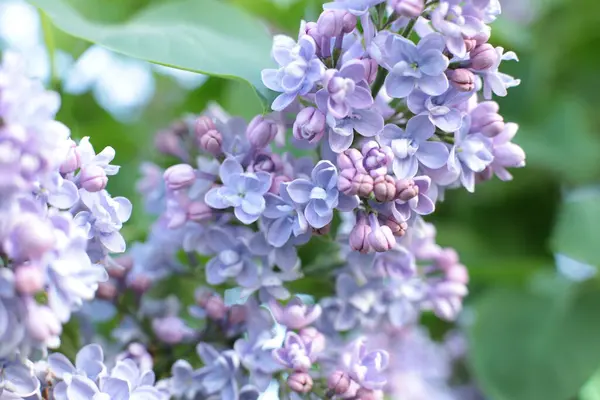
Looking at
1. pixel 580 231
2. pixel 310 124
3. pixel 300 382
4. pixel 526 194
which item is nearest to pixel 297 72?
pixel 310 124

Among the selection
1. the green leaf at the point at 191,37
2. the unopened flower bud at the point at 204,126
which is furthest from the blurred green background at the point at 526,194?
the unopened flower bud at the point at 204,126

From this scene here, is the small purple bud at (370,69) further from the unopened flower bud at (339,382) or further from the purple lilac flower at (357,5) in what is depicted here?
the unopened flower bud at (339,382)

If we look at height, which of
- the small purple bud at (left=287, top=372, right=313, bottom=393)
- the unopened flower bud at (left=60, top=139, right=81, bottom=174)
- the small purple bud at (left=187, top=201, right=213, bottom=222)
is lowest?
the small purple bud at (left=287, top=372, right=313, bottom=393)

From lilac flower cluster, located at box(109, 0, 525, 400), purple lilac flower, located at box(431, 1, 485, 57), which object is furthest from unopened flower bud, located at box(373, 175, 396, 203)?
purple lilac flower, located at box(431, 1, 485, 57)

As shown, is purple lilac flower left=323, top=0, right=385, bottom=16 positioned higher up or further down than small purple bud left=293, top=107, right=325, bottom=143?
higher up

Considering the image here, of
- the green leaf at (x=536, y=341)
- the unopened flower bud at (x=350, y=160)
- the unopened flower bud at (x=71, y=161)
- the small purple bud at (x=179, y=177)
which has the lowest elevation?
the green leaf at (x=536, y=341)

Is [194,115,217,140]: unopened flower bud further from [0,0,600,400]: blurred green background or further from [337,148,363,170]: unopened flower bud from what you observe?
[0,0,600,400]: blurred green background


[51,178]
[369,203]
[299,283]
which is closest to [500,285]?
[299,283]
